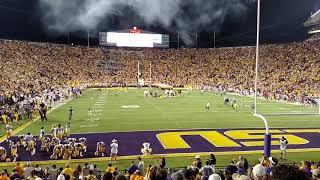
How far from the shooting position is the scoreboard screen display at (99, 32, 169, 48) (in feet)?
220

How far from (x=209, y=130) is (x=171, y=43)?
57298 mm

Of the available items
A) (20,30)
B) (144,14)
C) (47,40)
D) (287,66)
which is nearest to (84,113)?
(287,66)

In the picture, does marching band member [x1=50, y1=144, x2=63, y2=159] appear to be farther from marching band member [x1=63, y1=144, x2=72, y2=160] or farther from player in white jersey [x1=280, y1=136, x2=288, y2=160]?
player in white jersey [x1=280, y1=136, x2=288, y2=160]

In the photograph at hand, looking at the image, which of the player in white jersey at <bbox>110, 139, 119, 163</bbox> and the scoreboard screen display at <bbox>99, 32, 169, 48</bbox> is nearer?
the player in white jersey at <bbox>110, 139, 119, 163</bbox>

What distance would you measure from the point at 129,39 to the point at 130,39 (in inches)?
7.1

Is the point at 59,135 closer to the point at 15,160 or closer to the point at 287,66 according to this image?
the point at 15,160

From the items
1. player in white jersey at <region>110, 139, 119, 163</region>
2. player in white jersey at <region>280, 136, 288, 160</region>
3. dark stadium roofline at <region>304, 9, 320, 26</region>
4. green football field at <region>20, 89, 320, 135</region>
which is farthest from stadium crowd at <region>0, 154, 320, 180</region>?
dark stadium roofline at <region>304, 9, 320, 26</region>

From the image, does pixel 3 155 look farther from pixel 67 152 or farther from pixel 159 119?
pixel 159 119

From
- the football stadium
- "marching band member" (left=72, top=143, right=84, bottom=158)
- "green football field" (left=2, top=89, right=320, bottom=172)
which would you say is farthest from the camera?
"green football field" (left=2, top=89, right=320, bottom=172)

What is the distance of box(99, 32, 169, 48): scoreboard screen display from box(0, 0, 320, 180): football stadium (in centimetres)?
17

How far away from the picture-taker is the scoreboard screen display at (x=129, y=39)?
220ft

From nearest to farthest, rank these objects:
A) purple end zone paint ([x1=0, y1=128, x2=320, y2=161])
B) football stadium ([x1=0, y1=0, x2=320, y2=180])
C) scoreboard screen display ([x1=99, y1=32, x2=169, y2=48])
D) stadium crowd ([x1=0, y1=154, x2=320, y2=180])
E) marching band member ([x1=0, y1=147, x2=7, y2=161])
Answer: stadium crowd ([x1=0, y1=154, x2=320, y2=180]) < football stadium ([x1=0, y1=0, x2=320, y2=180]) < marching band member ([x1=0, y1=147, x2=7, y2=161]) < purple end zone paint ([x1=0, y1=128, x2=320, y2=161]) < scoreboard screen display ([x1=99, y1=32, x2=169, y2=48])

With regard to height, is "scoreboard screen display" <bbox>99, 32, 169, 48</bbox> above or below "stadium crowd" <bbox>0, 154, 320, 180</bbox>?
above

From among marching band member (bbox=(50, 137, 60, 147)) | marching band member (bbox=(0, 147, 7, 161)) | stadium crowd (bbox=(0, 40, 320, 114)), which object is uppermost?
stadium crowd (bbox=(0, 40, 320, 114))
